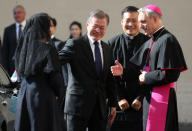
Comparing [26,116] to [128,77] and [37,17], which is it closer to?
[37,17]

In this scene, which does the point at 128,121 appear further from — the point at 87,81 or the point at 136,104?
the point at 87,81

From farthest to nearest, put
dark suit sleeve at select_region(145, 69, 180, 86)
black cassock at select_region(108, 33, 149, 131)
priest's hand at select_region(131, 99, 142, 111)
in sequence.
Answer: black cassock at select_region(108, 33, 149, 131) → priest's hand at select_region(131, 99, 142, 111) → dark suit sleeve at select_region(145, 69, 180, 86)

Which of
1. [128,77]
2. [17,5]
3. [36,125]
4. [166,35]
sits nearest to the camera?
[36,125]

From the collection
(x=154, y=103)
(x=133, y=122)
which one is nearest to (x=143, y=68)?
(x=154, y=103)

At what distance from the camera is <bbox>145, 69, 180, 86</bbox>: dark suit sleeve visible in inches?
243

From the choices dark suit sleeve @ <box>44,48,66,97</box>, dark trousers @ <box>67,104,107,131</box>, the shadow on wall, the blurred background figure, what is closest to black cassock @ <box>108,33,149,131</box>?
dark trousers @ <box>67,104,107,131</box>

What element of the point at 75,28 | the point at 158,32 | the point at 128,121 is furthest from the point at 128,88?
the point at 75,28

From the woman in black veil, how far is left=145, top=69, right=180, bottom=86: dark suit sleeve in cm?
107

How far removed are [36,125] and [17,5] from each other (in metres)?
5.52

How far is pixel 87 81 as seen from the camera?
20.9ft

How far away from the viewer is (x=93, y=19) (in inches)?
257

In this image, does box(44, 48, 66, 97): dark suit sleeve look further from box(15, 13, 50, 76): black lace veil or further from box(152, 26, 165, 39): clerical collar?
box(152, 26, 165, 39): clerical collar

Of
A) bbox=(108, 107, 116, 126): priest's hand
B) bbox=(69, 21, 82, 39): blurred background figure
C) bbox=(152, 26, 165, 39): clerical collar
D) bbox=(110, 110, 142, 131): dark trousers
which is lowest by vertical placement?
bbox=(110, 110, 142, 131): dark trousers

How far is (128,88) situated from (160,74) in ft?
3.77
